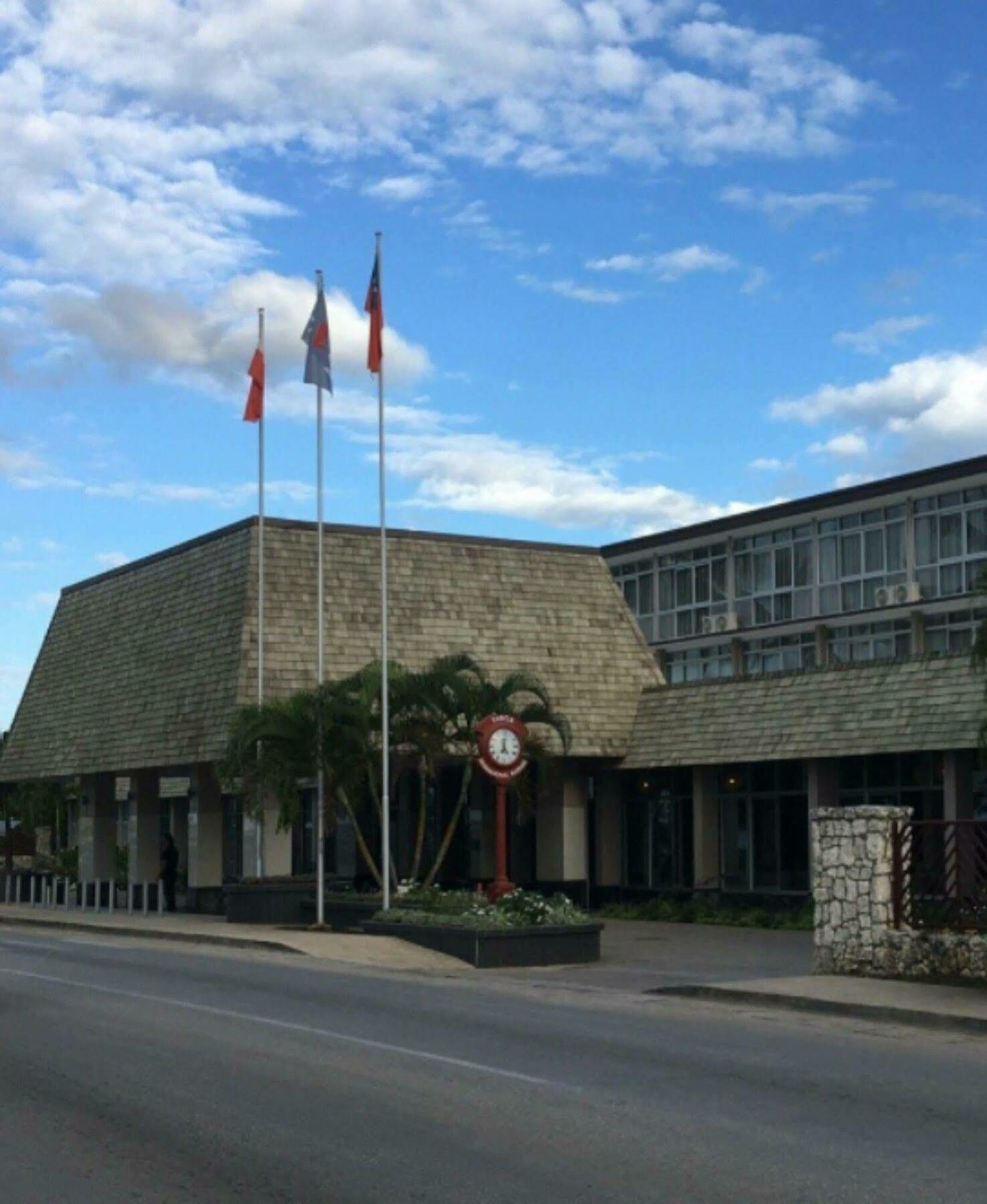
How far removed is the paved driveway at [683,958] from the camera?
73.2 feet

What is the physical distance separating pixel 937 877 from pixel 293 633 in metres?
17.1

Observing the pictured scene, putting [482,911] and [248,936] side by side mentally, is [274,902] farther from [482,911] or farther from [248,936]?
[482,911]

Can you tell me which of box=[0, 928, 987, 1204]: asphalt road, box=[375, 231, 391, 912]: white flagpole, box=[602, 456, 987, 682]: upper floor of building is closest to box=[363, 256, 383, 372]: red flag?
box=[375, 231, 391, 912]: white flagpole

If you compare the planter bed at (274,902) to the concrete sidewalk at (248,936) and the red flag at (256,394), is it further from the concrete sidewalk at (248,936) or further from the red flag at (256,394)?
the red flag at (256,394)

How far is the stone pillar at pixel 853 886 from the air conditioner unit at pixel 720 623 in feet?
122

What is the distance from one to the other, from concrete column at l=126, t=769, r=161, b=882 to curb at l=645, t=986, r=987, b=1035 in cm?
2291

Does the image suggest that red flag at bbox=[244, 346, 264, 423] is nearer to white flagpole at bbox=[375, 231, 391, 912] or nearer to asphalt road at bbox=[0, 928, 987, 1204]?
white flagpole at bbox=[375, 231, 391, 912]

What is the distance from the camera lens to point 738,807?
121ft

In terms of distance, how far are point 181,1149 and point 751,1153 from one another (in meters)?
3.02

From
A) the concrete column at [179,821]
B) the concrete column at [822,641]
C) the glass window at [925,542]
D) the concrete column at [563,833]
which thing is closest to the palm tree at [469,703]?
the concrete column at [563,833]

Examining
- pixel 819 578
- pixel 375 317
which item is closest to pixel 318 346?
pixel 375 317

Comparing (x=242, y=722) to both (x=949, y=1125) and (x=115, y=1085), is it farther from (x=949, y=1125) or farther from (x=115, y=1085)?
(x=949, y=1125)

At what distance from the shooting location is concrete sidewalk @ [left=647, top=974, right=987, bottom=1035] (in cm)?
1650

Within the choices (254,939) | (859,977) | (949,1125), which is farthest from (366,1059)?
(254,939)
